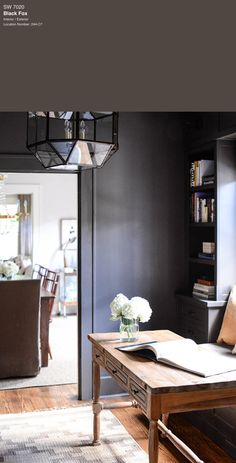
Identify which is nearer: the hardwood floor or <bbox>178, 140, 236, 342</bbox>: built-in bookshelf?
the hardwood floor

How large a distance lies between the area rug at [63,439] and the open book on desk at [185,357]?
0.73 m

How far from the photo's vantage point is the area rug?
117 inches

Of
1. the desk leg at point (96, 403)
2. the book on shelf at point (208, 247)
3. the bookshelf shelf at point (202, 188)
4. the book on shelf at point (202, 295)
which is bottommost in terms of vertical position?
the desk leg at point (96, 403)

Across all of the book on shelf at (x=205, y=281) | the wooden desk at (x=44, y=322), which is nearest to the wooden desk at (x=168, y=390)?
the book on shelf at (x=205, y=281)

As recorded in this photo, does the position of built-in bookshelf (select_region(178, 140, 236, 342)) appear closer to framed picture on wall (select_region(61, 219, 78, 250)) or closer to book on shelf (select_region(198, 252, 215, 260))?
book on shelf (select_region(198, 252, 215, 260))

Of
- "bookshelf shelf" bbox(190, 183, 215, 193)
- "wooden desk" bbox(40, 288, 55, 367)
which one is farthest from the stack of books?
"wooden desk" bbox(40, 288, 55, 367)

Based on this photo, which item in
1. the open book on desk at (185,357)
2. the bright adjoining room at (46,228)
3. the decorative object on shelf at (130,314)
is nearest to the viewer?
the open book on desk at (185,357)

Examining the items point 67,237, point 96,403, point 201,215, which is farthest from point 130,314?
point 67,237

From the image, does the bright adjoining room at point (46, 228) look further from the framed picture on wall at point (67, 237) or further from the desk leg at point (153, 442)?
the desk leg at point (153, 442)

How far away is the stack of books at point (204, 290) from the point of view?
3703 millimetres

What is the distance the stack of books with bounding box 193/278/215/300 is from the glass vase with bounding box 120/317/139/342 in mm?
936

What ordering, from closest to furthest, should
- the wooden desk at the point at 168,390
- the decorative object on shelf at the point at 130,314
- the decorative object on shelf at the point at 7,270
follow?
the wooden desk at the point at 168,390 → the decorative object on shelf at the point at 130,314 → the decorative object on shelf at the point at 7,270
